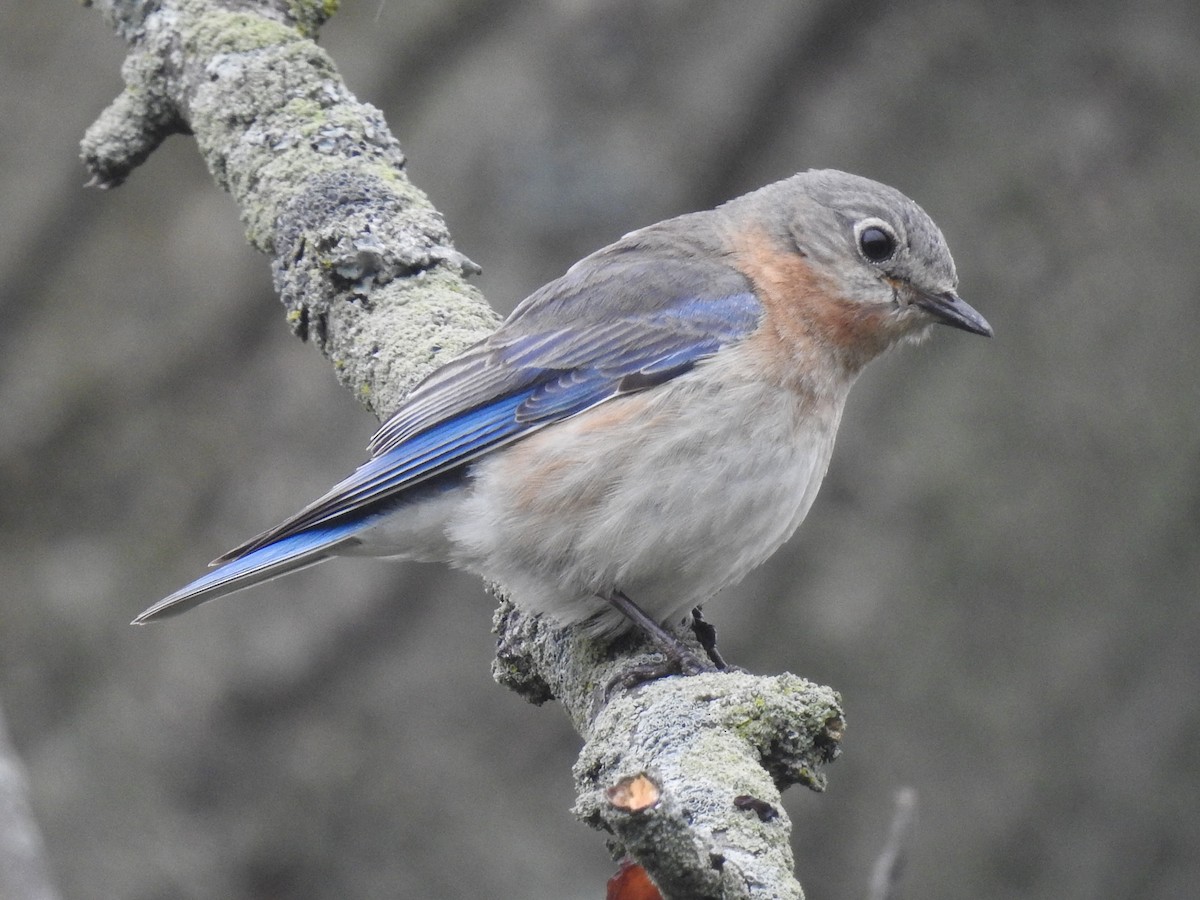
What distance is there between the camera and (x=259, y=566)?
381cm

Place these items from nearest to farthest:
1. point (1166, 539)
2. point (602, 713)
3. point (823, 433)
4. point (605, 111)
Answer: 1. point (602, 713)
2. point (823, 433)
3. point (1166, 539)
4. point (605, 111)

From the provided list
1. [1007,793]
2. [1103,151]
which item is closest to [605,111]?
[1103,151]

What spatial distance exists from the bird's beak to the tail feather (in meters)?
1.79

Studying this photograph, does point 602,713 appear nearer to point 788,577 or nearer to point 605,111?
point 788,577

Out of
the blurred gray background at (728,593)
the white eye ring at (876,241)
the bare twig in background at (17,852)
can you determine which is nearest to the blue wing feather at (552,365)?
the white eye ring at (876,241)

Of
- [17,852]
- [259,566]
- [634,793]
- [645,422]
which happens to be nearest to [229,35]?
[259,566]

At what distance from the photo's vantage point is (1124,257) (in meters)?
5.69

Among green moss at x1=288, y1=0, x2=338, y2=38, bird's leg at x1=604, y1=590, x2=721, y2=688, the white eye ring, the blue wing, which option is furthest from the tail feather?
green moss at x1=288, y1=0, x2=338, y2=38

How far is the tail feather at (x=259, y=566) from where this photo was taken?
377 cm

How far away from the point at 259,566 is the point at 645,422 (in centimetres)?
108

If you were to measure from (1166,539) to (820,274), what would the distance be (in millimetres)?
2225

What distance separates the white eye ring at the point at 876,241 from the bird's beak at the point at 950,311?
16 centimetres

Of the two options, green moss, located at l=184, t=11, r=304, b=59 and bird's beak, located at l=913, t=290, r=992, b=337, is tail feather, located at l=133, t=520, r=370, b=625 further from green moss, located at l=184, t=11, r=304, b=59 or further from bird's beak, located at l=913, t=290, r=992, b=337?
bird's beak, located at l=913, t=290, r=992, b=337

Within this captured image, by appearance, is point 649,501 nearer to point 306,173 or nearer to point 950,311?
point 950,311
